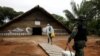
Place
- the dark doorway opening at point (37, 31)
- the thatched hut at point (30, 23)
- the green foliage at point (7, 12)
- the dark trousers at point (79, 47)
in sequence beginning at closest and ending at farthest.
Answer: the dark trousers at point (79, 47), the thatched hut at point (30, 23), the dark doorway opening at point (37, 31), the green foliage at point (7, 12)

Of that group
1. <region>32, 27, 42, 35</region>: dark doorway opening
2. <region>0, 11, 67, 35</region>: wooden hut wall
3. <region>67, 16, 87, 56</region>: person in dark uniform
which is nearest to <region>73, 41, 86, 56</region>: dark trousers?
<region>67, 16, 87, 56</region>: person in dark uniform

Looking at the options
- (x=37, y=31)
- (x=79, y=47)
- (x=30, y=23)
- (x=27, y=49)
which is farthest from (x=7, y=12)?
(x=79, y=47)

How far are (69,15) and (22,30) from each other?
687cm

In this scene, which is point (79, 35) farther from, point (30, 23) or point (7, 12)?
point (7, 12)

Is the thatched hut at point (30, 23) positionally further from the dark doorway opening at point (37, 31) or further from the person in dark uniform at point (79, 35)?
the person in dark uniform at point (79, 35)

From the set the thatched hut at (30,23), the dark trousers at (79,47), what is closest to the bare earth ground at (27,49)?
the dark trousers at (79,47)

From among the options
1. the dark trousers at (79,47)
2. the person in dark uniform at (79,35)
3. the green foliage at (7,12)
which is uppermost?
the green foliage at (7,12)

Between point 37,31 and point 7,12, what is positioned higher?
point 7,12

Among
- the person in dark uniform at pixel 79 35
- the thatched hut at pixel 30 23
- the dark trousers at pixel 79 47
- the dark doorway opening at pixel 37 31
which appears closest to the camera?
the person in dark uniform at pixel 79 35

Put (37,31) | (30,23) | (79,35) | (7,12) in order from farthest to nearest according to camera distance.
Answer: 1. (7,12)
2. (37,31)
3. (30,23)
4. (79,35)

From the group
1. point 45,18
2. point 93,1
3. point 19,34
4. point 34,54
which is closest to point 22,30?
point 19,34

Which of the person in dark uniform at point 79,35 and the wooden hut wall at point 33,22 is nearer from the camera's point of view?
the person in dark uniform at point 79,35

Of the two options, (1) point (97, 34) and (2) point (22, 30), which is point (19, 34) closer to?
(2) point (22, 30)

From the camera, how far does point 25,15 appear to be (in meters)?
29.8
